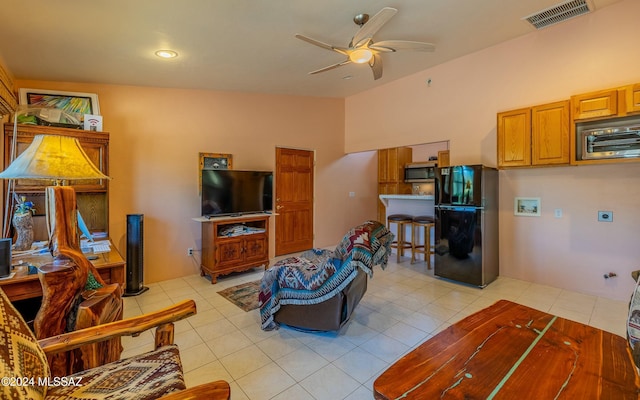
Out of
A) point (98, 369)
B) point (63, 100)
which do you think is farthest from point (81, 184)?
point (98, 369)

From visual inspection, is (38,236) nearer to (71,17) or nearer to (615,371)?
(71,17)

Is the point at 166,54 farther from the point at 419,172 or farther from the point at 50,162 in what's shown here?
the point at 419,172

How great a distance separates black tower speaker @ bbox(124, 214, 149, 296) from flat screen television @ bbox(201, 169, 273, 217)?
0.81 metres

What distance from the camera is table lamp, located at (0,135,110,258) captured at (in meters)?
1.51

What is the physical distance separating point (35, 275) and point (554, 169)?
5108 millimetres

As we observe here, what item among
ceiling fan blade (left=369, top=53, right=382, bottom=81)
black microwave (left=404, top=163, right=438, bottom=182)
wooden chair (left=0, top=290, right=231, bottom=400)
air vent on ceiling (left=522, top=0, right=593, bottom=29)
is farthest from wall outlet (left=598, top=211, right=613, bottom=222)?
wooden chair (left=0, top=290, right=231, bottom=400)

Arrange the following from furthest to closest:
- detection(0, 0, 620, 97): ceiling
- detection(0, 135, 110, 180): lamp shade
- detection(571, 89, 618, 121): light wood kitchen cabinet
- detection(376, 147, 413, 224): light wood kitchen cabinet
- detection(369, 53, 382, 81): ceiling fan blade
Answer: detection(376, 147, 413, 224): light wood kitchen cabinet
detection(369, 53, 382, 81): ceiling fan blade
detection(571, 89, 618, 121): light wood kitchen cabinet
detection(0, 0, 620, 97): ceiling
detection(0, 135, 110, 180): lamp shade

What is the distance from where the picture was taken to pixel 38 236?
293cm

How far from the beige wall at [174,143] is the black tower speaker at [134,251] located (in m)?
0.34

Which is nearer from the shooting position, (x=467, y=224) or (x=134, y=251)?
(x=134, y=251)

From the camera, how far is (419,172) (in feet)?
22.5

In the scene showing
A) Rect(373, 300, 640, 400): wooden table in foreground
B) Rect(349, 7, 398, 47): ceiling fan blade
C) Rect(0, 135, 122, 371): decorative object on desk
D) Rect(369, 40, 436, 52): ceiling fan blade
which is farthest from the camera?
Rect(369, 40, 436, 52): ceiling fan blade

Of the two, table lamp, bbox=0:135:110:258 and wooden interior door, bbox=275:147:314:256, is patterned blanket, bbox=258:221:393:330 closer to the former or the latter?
table lamp, bbox=0:135:110:258

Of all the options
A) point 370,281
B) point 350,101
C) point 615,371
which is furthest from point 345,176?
point 615,371
